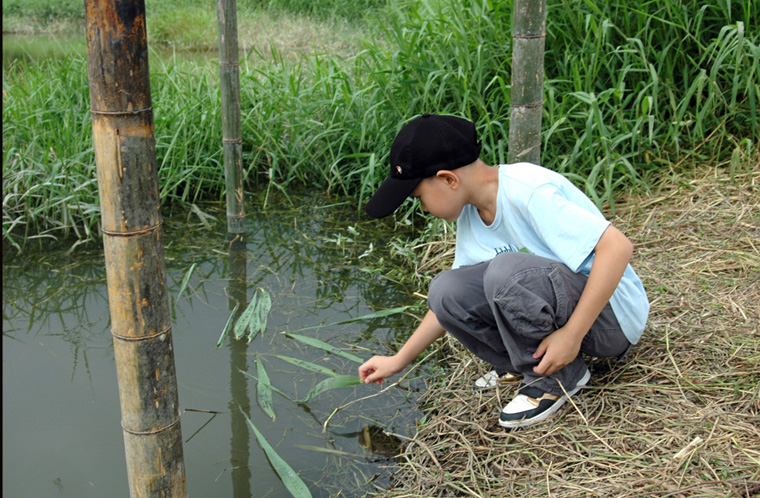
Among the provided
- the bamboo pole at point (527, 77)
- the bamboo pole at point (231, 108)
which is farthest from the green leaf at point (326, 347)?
the bamboo pole at point (231, 108)

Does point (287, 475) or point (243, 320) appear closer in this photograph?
point (287, 475)

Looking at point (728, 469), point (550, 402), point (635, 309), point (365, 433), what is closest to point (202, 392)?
point (365, 433)

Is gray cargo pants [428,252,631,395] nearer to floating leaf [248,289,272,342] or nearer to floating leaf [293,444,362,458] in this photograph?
floating leaf [293,444,362,458]

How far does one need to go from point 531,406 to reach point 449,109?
188cm

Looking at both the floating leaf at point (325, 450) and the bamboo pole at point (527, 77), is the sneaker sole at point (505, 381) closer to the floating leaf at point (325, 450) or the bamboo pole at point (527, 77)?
the floating leaf at point (325, 450)

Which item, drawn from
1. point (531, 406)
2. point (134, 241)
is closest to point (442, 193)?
point (531, 406)

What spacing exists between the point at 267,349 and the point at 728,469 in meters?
1.48

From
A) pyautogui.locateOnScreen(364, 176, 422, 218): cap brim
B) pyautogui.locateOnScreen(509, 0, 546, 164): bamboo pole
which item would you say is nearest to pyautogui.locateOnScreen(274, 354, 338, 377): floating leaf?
pyautogui.locateOnScreen(364, 176, 422, 218): cap brim

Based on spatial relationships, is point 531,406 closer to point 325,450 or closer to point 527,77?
point 325,450

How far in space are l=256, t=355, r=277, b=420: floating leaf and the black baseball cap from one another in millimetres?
734

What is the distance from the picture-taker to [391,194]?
1656mm

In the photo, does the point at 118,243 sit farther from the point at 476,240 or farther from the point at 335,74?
the point at 335,74

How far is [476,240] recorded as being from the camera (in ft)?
6.03

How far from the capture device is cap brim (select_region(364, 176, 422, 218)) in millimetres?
1642
